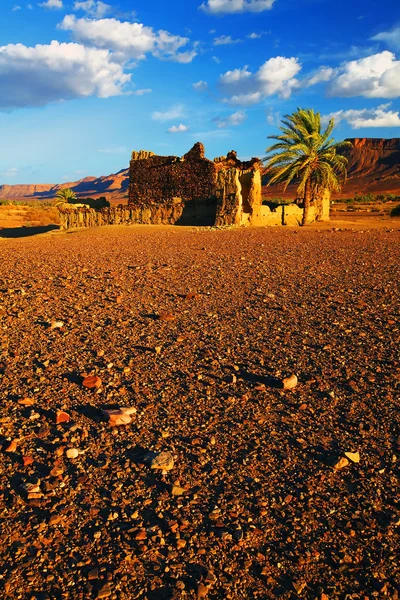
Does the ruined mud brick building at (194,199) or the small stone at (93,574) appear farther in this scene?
the ruined mud brick building at (194,199)

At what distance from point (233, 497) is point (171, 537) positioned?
1.30 ft

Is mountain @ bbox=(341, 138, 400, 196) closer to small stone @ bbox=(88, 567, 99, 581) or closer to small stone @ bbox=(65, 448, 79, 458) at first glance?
small stone @ bbox=(65, 448, 79, 458)

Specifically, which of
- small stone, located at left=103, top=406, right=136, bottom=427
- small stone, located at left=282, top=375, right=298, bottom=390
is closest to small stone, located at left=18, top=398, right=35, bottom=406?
small stone, located at left=103, top=406, right=136, bottom=427

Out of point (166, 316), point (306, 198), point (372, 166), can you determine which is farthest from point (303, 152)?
Result: point (372, 166)

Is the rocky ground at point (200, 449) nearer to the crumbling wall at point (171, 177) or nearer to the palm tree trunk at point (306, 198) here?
the palm tree trunk at point (306, 198)

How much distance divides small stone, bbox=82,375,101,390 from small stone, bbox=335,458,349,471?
5.79 ft

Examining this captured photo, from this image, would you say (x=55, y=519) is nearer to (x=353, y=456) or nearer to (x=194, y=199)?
(x=353, y=456)

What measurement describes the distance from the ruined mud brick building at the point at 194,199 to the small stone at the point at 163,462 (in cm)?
1606

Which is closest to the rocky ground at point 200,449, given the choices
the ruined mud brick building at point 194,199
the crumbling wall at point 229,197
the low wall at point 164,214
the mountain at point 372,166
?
the crumbling wall at point 229,197

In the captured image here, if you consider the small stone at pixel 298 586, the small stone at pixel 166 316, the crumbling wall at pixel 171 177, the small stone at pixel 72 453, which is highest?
the crumbling wall at pixel 171 177

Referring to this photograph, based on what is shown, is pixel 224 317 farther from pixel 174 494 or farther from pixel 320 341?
pixel 174 494

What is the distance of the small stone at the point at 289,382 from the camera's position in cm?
350

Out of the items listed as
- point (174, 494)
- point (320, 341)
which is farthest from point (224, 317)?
point (174, 494)

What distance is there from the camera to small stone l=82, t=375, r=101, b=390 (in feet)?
11.5
